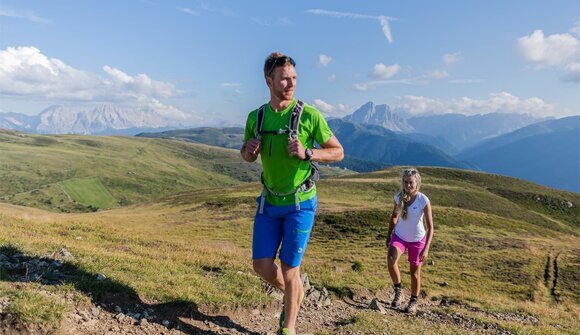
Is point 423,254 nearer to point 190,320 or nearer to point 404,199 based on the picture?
point 404,199

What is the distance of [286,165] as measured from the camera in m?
6.13

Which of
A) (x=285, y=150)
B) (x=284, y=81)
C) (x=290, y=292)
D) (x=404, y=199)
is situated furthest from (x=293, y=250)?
(x=404, y=199)

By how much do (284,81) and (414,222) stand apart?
6.13m

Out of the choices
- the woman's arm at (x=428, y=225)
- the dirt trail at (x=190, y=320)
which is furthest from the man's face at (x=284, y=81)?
the woman's arm at (x=428, y=225)

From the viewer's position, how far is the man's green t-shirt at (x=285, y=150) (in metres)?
6.11

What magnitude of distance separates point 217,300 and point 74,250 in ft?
16.9

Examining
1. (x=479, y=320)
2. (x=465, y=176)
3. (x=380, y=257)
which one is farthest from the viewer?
(x=465, y=176)

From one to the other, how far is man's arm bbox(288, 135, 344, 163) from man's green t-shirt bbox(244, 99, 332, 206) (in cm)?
14

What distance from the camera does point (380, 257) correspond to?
33312mm

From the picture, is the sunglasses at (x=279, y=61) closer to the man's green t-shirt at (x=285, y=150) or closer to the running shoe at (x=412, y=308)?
the man's green t-shirt at (x=285, y=150)

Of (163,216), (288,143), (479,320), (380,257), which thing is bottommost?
(163,216)

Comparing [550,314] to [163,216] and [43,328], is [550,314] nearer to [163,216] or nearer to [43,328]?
→ [43,328]

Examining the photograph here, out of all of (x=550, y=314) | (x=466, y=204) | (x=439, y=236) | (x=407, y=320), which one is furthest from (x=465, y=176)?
(x=407, y=320)

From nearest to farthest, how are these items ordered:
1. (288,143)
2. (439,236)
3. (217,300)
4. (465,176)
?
(288,143)
(217,300)
(439,236)
(465,176)
